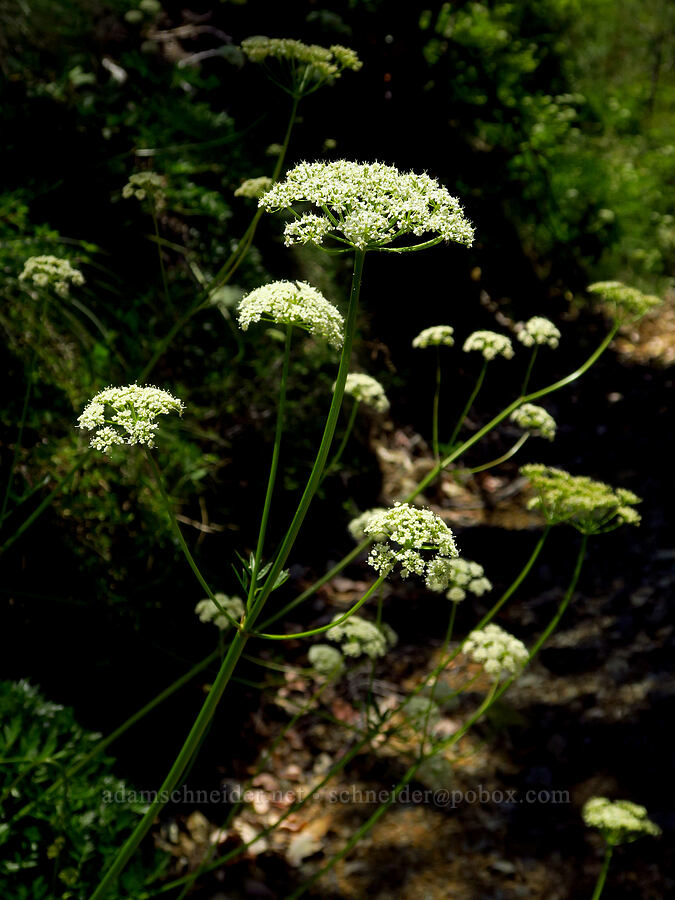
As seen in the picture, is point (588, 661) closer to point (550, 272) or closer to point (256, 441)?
point (256, 441)

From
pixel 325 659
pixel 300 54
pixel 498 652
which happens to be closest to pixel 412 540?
pixel 498 652

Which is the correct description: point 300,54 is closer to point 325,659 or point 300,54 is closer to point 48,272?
point 48,272

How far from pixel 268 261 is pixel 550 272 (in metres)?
3.60

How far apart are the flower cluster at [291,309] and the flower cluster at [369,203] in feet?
0.69

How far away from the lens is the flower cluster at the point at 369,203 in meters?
1.66

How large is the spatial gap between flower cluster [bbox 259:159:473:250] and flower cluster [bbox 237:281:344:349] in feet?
0.69

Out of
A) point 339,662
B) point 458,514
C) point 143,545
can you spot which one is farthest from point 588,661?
point 143,545

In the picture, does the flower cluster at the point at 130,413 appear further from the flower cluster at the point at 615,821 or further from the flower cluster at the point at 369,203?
the flower cluster at the point at 615,821

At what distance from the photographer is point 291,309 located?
2021mm

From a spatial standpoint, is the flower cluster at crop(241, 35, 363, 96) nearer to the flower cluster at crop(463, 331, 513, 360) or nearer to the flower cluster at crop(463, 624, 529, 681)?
the flower cluster at crop(463, 331, 513, 360)

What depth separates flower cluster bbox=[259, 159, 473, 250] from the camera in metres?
1.66

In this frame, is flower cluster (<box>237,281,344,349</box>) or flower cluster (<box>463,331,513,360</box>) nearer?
flower cluster (<box>237,281,344,349</box>)

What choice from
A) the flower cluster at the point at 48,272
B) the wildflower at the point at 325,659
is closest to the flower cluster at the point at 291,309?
the flower cluster at the point at 48,272

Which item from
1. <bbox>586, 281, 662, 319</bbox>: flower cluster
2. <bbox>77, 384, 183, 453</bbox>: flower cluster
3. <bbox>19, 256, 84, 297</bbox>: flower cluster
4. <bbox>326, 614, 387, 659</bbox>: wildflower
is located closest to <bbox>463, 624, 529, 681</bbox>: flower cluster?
<bbox>326, 614, 387, 659</bbox>: wildflower
